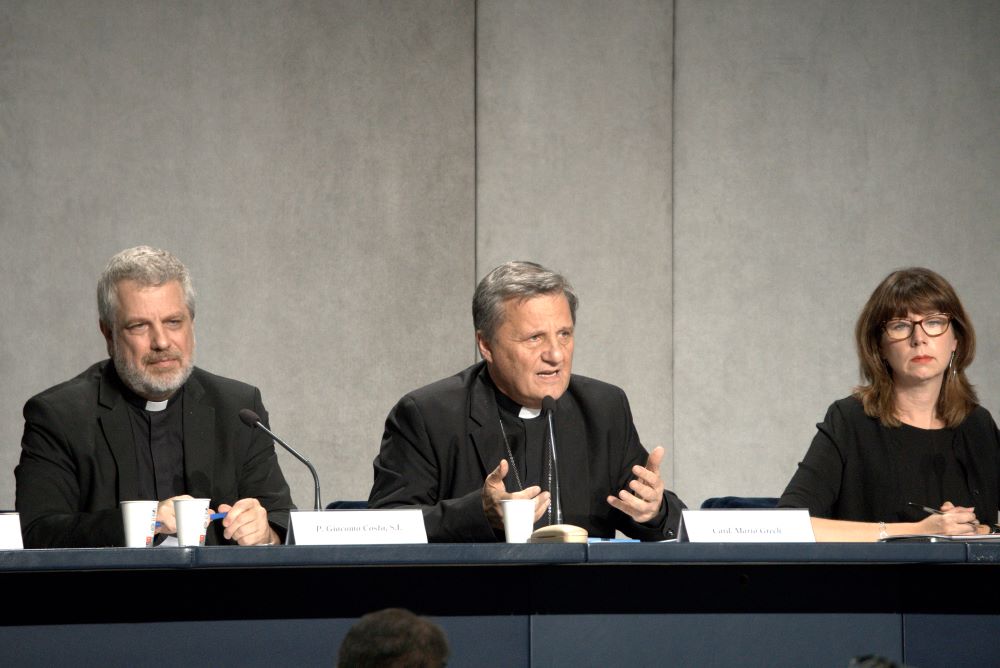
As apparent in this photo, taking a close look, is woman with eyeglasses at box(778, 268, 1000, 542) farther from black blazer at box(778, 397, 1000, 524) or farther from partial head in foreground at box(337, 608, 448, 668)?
partial head in foreground at box(337, 608, 448, 668)

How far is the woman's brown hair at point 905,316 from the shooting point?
9.93ft

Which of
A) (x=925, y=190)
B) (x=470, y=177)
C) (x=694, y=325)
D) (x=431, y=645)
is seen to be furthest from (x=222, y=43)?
(x=431, y=645)

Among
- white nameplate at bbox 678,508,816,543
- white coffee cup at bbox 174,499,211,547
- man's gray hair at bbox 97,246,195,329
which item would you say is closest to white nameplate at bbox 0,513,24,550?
white coffee cup at bbox 174,499,211,547

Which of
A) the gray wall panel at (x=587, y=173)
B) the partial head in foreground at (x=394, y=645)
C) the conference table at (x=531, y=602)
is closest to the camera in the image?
the partial head in foreground at (x=394, y=645)

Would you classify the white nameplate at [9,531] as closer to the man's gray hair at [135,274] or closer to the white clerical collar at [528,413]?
the man's gray hair at [135,274]

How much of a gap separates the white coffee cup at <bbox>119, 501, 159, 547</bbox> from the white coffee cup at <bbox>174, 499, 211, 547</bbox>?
5 cm

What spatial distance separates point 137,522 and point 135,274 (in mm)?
827

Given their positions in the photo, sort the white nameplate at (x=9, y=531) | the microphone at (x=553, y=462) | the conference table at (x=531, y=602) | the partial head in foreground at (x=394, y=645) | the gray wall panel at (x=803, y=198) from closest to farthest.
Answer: the partial head in foreground at (x=394, y=645)
the conference table at (x=531, y=602)
the white nameplate at (x=9, y=531)
the microphone at (x=553, y=462)
the gray wall panel at (x=803, y=198)

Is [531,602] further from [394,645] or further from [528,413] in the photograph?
[394,645]

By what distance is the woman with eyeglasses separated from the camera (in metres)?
3.02

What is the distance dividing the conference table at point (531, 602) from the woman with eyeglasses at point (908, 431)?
0.62 m

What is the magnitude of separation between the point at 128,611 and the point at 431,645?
1035 millimetres

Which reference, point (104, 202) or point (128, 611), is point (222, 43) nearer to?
point (104, 202)

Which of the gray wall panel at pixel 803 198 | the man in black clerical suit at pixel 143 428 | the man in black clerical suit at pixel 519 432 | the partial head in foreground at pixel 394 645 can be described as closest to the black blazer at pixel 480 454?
the man in black clerical suit at pixel 519 432
